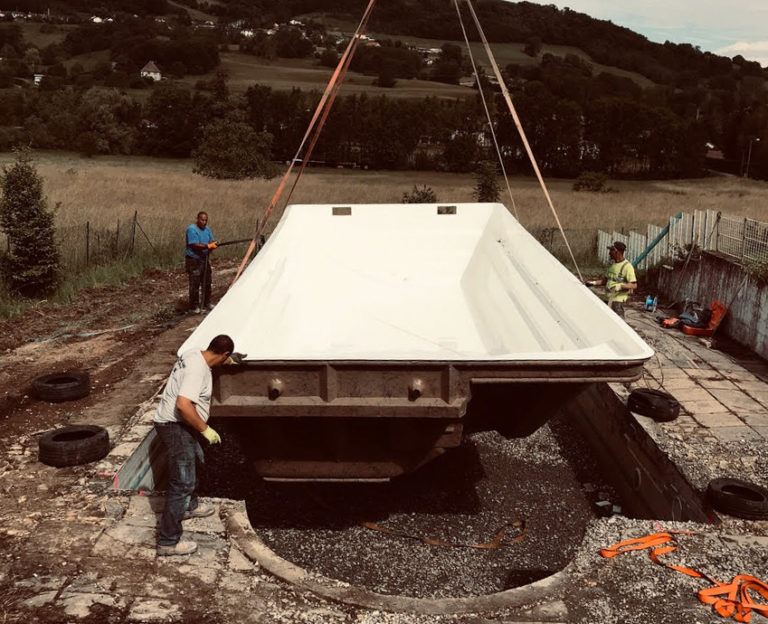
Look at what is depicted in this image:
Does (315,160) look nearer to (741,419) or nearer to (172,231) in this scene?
(172,231)

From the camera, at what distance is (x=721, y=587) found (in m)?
4.63

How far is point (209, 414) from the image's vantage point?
4824mm

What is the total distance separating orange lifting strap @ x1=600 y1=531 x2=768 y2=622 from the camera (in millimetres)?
4441

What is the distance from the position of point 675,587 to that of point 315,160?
51310mm

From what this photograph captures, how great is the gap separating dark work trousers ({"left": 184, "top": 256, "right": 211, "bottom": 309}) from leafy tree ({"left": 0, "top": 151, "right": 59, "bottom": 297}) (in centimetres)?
281

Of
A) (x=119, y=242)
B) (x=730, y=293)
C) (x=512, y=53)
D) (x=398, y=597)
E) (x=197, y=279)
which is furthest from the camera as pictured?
(x=512, y=53)

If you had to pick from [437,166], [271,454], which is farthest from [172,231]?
[437,166]

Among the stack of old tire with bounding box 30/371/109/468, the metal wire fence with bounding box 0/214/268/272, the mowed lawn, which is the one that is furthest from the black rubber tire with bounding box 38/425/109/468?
the mowed lawn

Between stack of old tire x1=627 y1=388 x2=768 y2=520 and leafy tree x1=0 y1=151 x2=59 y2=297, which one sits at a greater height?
leafy tree x1=0 y1=151 x2=59 y2=297

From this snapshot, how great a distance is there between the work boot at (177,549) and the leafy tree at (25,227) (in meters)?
8.75

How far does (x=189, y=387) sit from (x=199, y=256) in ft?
22.4

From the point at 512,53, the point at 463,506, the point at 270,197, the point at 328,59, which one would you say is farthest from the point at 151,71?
the point at 463,506

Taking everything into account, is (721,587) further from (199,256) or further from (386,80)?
(386,80)

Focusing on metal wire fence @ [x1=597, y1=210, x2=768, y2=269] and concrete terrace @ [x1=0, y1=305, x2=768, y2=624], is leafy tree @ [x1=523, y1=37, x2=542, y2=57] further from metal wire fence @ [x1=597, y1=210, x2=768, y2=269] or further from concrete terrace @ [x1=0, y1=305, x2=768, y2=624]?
concrete terrace @ [x1=0, y1=305, x2=768, y2=624]
